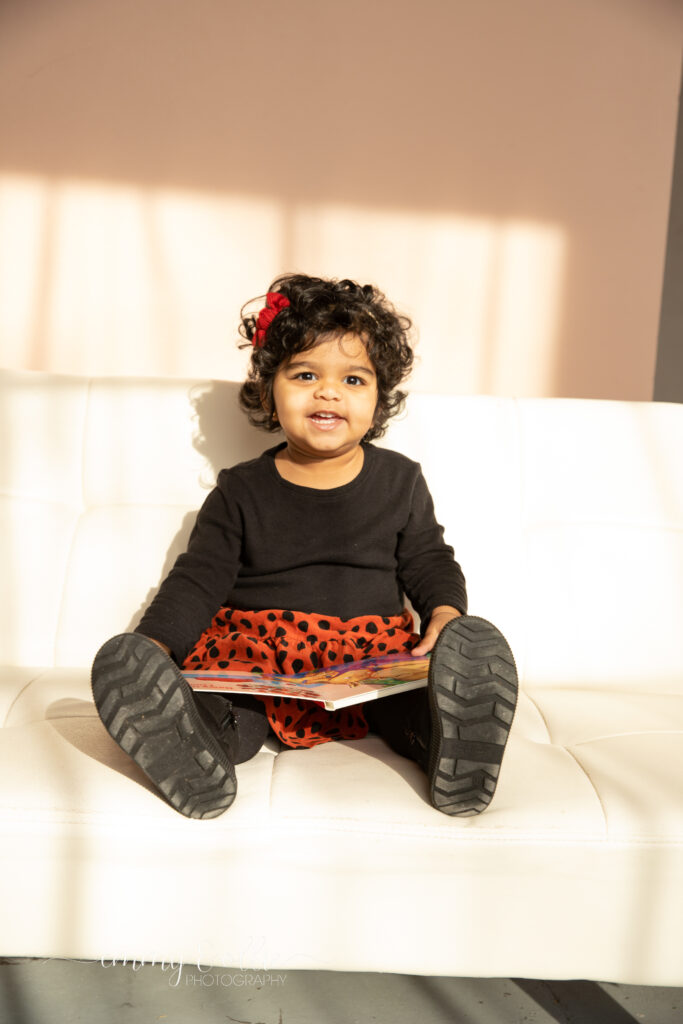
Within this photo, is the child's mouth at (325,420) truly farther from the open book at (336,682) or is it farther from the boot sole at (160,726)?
the boot sole at (160,726)

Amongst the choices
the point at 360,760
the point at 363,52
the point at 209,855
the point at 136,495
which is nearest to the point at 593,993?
the point at 360,760

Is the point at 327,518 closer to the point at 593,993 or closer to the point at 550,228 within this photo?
the point at 593,993

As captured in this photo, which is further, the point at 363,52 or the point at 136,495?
the point at 363,52

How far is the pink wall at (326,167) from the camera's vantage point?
2830mm

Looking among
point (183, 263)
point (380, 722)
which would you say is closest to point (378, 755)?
point (380, 722)

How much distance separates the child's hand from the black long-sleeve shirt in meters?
0.01

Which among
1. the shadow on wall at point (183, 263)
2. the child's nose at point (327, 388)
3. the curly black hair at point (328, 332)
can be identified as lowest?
the child's nose at point (327, 388)

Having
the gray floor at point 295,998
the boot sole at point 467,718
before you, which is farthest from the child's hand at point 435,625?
the gray floor at point 295,998

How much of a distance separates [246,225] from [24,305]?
0.74 metres

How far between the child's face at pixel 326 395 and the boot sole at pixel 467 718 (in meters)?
0.51

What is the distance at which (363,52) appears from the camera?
2.86 m

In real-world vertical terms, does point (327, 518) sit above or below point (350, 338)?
below

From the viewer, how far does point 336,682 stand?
118cm

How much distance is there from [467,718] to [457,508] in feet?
2.21
